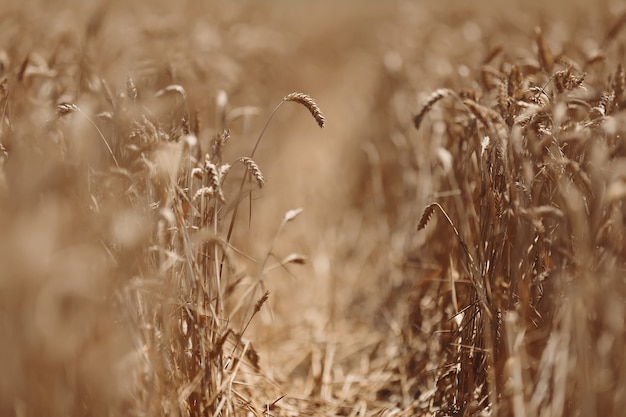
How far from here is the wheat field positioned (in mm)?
963

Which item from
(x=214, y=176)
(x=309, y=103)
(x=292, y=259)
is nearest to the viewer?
(x=214, y=176)

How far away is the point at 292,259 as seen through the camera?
1497mm

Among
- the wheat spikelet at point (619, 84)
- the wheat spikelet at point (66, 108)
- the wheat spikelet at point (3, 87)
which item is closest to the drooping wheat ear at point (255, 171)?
the wheat spikelet at point (66, 108)

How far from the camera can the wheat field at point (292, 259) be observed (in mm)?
963

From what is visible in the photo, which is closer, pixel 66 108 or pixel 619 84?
pixel 66 108

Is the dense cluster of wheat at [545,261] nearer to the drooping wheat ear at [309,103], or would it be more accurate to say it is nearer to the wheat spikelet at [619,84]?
the wheat spikelet at [619,84]

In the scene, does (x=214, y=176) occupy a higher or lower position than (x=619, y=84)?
lower

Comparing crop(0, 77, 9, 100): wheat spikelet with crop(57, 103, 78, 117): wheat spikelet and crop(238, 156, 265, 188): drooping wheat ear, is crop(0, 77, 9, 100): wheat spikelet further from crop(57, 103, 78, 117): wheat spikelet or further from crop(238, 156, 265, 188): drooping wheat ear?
crop(238, 156, 265, 188): drooping wheat ear

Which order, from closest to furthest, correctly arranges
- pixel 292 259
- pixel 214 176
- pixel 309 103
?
1. pixel 214 176
2. pixel 309 103
3. pixel 292 259

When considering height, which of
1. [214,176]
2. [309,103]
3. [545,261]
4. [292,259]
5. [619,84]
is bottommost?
[292,259]

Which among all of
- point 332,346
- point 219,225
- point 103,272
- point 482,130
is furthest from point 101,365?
point 332,346

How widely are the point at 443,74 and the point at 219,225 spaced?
1702 mm

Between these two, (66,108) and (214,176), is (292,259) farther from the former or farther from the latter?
(66,108)

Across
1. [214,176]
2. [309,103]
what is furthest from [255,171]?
[309,103]
